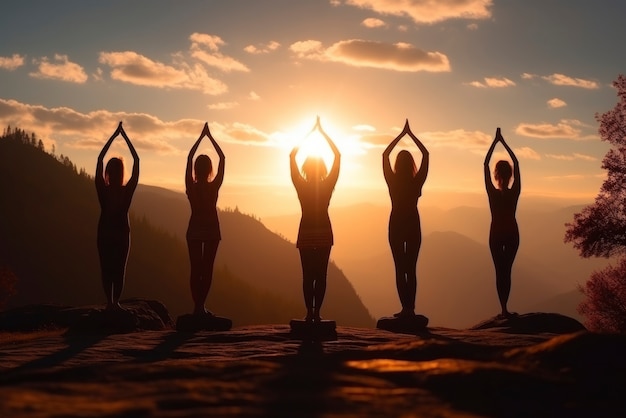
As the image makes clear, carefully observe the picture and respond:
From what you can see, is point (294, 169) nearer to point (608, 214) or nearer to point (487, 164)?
point (487, 164)

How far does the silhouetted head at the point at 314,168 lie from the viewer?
11.7m

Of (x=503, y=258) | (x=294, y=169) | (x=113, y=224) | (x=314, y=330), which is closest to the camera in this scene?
(x=314, y=330)

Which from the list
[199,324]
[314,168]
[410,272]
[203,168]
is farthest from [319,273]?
[203,168]

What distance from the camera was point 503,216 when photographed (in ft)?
44.2

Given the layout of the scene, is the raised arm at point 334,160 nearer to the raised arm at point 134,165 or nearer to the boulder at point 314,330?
the boulder at point 314,330

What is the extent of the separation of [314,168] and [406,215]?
7.09ft

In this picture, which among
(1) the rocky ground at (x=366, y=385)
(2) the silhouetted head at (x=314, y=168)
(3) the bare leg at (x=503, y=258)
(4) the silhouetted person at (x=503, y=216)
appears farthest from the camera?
(3) the bare leg at (x=503, y=258)

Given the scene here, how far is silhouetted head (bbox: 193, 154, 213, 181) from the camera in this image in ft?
41.3

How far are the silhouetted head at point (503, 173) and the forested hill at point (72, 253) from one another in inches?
3973

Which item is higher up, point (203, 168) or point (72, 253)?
point (72, 253)

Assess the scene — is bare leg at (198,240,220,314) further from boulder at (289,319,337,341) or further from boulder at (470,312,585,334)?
boulder at (470,312,585,334)

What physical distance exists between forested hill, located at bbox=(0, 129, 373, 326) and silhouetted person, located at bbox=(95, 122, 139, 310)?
97.7m

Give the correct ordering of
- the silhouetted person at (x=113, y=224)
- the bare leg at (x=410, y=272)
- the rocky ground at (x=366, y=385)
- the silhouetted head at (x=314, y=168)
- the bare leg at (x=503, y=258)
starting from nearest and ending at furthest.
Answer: the rocky ground at (x=366, y=385)
the silhouetted head at (x=314, y=168)
the bare leg at (x=410, y=272)
the silhouetted person at (x=113, y=224)
the bare leg at (x=503, y=258)

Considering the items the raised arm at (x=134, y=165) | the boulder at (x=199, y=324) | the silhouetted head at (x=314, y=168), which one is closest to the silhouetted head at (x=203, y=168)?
the raised arm at (x=134, y=165)
